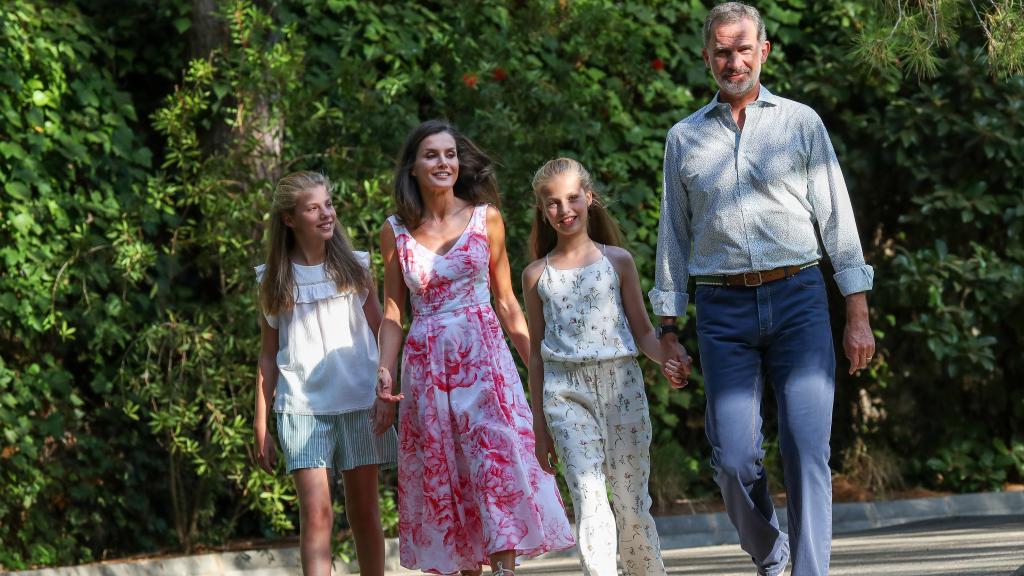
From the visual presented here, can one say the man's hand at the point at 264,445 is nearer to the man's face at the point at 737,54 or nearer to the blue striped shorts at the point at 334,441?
the blue striped shorts at the point at 334,441

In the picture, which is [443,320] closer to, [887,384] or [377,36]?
[377,36]

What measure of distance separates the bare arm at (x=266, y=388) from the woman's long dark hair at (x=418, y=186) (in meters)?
0.74

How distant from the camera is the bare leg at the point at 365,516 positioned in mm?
5629

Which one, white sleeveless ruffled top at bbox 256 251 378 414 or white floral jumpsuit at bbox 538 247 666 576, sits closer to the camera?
white floral jumpsuit at bbox 538 247 666 576

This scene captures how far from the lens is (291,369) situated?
5629mm

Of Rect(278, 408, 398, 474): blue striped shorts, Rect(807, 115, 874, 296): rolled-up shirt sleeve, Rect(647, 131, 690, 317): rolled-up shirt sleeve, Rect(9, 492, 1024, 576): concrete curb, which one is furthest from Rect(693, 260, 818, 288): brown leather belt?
Rect(9, 492, 1024, 576): concrete curb

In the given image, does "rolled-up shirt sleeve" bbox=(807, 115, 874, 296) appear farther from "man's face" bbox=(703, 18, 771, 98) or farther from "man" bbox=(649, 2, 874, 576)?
"man's face" bbox=(703, 18, 771, 98)

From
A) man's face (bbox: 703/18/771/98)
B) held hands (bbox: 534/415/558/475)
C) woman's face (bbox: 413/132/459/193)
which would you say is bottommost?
held hands (bbox: 534/415/558/475)

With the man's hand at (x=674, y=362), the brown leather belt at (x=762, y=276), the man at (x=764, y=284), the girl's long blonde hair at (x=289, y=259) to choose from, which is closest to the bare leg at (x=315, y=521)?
the girl's long blonde hair at (x=289, y=259)

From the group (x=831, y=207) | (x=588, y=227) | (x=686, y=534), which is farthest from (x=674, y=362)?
(x=686, y=534)

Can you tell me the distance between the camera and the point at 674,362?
15.9 feet

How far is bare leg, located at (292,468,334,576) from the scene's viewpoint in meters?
5.47

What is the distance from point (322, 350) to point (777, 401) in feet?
6.06

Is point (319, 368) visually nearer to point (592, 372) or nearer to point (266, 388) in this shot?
point (266, 388)
